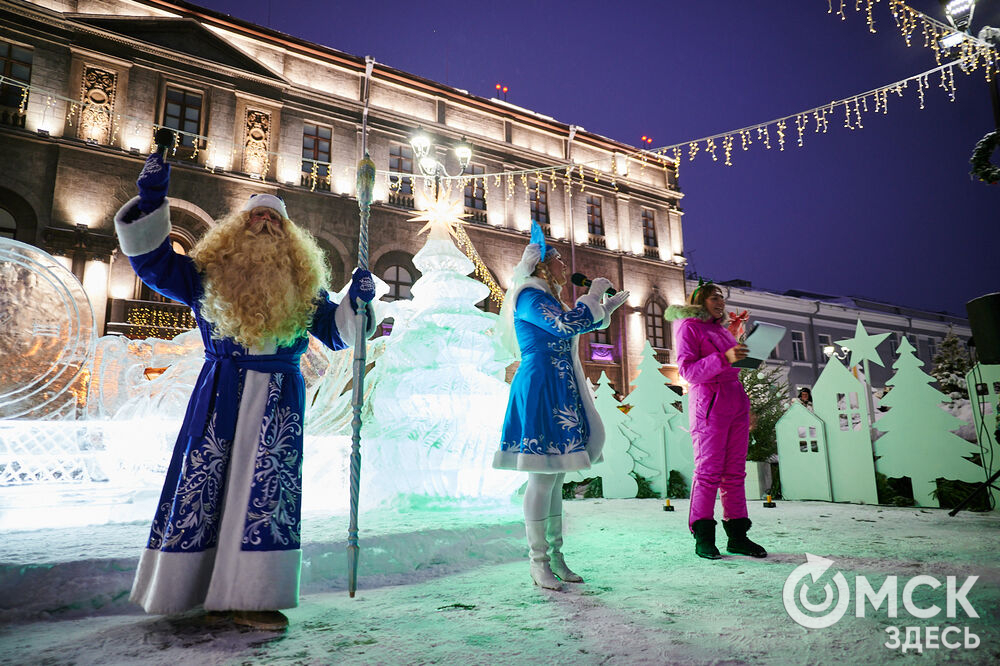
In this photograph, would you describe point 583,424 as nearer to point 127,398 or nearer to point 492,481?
point 492,481

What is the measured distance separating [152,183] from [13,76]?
17.0 metres

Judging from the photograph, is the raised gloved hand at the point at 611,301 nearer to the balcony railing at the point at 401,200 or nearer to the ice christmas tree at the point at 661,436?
the ice christmas tree at the point at 661,436

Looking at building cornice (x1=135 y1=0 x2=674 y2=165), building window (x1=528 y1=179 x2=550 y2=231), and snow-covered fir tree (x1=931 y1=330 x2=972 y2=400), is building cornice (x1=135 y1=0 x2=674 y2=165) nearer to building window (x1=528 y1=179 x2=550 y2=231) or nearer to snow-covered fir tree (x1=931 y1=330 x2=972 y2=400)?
building window (x1=528 y1=179 x2=550 y2=231)

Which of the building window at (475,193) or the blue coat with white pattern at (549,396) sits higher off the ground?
the building window at (475,193)

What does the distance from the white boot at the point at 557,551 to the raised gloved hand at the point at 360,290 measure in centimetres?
151

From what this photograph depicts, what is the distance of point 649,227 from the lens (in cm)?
2492

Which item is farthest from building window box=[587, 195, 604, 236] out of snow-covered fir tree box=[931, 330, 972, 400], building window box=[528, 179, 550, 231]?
snow-covered fir tree box=[931, 330, 972, 400]

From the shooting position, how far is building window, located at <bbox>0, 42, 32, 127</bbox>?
46.7ft

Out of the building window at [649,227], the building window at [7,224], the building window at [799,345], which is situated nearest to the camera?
the building window at [7,224]

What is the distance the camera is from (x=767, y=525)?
4809mm

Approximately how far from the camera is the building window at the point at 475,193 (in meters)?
20.9

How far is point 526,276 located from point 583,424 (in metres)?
0.91

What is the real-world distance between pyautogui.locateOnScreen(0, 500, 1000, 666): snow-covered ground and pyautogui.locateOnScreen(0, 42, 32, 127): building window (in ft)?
50.2

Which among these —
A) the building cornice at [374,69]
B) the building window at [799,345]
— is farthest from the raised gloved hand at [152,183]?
the building window at [799,345]
